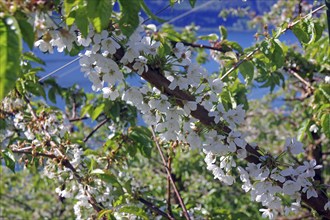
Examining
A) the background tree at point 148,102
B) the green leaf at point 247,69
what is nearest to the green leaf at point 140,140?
the background tree at point 148,102

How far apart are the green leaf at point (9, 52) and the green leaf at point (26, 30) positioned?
1.5 inches

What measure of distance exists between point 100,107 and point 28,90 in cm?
31

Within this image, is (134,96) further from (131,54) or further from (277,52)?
(277,52)

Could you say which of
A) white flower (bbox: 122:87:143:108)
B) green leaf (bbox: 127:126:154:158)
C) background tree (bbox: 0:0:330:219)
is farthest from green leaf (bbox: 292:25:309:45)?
green leaf (bbox: 127:126:154:158)

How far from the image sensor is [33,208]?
4555 mm

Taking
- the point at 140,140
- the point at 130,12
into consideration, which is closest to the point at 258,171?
the point at 130,12

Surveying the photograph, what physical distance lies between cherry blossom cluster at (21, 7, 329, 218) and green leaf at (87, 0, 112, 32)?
0.59 ft

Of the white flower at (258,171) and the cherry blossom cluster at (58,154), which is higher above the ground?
the white flower at (258,171)

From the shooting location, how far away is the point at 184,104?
105cm

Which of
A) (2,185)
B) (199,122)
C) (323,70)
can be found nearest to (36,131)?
(199,122)

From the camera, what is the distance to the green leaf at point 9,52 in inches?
24.2

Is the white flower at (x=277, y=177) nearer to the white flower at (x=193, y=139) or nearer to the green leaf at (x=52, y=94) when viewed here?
the white flower at (x=193, y=139)

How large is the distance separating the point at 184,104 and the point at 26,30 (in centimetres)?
42

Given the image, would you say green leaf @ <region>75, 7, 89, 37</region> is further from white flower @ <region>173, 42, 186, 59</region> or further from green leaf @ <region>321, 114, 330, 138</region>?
green leaf @ <region>321, 114, 330, 138</region>
